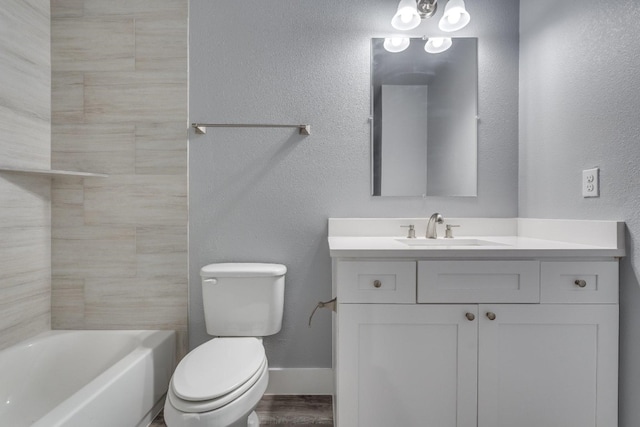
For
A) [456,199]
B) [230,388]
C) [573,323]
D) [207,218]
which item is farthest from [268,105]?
[573,323]

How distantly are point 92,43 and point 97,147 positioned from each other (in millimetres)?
531

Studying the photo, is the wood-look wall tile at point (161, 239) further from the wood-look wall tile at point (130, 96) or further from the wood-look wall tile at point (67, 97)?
the wood-look wall tile at point (67, 97)

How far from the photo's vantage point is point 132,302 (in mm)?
1799

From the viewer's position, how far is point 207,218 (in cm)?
180

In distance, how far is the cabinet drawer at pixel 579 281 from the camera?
47.8 inches

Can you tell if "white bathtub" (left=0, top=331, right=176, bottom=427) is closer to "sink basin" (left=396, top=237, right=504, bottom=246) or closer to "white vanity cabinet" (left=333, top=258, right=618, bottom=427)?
"white vanity cabinet" (left=333, top=258, right=618, bottom=427)

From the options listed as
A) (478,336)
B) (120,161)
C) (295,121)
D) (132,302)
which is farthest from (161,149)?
(478,336)

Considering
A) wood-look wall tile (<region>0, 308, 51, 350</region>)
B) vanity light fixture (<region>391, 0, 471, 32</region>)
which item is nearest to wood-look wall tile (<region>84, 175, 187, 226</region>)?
wood-look wall tile (<region>0, 308, 51, 350</region>)

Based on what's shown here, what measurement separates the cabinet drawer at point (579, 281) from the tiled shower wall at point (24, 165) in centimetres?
220

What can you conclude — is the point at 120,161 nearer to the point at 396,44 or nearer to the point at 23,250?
the point at 23,250

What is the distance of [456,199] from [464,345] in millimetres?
840

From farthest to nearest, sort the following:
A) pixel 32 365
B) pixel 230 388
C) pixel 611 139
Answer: pixel 32 365, pixel 611 139, pixel 230 388

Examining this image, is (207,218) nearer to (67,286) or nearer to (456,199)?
(67,286)

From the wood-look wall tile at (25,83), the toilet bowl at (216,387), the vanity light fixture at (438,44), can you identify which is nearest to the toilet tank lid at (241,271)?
the toilet bowl at (216,387)
